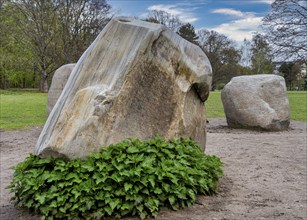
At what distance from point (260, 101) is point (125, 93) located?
7.11m

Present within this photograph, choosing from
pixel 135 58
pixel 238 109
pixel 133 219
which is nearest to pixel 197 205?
pixel 133 219

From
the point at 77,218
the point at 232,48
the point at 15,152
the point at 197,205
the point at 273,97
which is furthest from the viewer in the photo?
the point at 232,48

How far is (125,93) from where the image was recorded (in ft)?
14.7

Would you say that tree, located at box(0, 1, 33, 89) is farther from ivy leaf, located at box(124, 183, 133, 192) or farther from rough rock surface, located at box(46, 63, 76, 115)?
ivy leaf, located at box(124, 183, 133, 192)

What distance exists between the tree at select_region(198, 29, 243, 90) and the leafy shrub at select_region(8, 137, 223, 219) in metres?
48.3

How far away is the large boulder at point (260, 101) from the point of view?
1080cm

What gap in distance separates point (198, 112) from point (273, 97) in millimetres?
5974

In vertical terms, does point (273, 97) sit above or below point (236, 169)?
above

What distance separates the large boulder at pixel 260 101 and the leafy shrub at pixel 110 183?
6.86m

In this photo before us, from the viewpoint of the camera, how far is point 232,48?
54.2 metres

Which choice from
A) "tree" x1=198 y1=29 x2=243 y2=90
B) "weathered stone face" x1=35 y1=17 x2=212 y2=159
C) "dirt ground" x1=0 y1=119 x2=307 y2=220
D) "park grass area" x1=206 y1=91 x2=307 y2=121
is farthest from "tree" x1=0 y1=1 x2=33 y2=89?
"weathered stone face" x1=35 y1=17 x2=212 y2=159

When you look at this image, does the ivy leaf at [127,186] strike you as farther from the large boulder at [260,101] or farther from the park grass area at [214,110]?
the park grass area at [214,110]

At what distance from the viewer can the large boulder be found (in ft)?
35.4

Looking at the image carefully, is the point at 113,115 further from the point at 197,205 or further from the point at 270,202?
the point at 270,202
